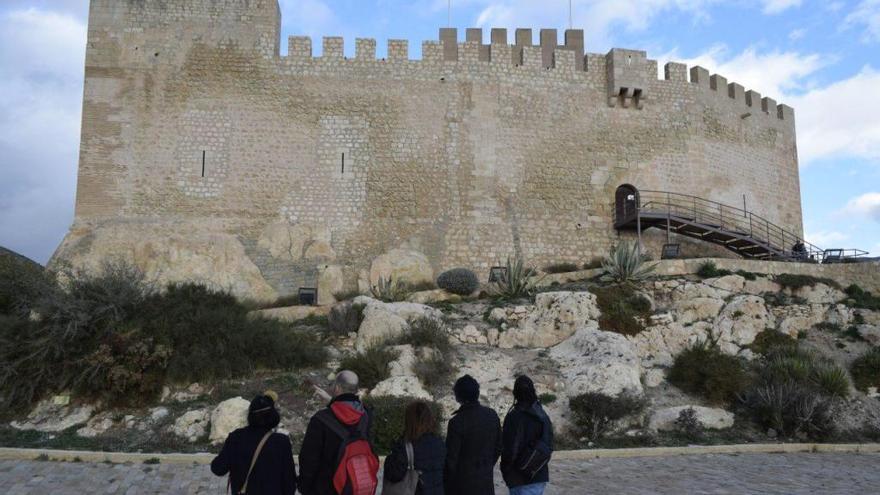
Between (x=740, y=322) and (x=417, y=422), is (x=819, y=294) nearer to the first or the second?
(x=740, y=322)

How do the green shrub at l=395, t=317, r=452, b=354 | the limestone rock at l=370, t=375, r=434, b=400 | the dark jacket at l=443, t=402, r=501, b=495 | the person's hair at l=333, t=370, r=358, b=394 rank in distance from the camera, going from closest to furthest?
1. the person's hair at l=333, t=370, r=358, b=394
2. the dark jacket at l=443, t=402, r=501, b=495
3. the limestone rock at l=370, t=375, r=434, b=400
4. the green shrub at l=395, t=317, r=452, b=354

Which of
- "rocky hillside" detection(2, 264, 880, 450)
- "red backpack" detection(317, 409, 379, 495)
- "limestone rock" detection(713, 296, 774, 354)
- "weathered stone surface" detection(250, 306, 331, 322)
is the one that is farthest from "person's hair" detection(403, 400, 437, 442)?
"weathered stone surface" detection(250, 306, 331, 322)

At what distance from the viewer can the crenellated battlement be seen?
18250 millimetres

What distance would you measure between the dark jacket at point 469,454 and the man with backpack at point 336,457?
0.55 meters

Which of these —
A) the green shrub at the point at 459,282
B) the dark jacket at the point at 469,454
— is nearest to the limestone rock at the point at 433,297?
the green shrub at the point at 459,282

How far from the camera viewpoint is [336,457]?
3932 millimetres

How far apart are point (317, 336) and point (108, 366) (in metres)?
3.53

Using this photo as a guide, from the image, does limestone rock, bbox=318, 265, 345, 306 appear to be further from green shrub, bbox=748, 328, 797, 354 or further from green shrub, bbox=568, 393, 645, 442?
green shrub, bbox=748, 328, 797, 354

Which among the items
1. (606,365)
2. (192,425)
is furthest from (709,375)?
(192,425)

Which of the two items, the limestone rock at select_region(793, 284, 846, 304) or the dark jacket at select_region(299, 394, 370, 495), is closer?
the dark jacket at select_region(299, 394, 370, 495)

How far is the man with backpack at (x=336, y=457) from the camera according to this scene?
12.8ft

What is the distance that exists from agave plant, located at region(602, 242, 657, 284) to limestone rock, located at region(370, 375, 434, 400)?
5.77 metres

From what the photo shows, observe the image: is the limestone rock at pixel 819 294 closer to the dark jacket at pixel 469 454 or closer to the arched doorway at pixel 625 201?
the arched doorway at pixel 625 201

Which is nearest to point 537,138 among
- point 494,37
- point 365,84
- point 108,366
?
point 494,37
